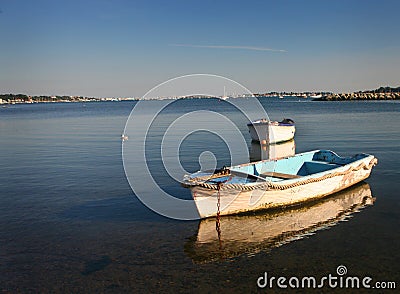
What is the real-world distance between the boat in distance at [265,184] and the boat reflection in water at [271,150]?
8144mm

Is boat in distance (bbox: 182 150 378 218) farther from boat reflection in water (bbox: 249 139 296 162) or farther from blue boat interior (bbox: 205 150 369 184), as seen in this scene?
boat reflection in water (bbox: 249 139 296 162)

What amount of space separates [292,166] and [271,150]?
1135 cm

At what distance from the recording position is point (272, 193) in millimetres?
11508

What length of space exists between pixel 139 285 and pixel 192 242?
237 centimetres

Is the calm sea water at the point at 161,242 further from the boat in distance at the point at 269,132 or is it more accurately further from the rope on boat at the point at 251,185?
the boat in distance at the point at 269,132

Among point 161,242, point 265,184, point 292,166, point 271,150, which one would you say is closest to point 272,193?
point 265,184

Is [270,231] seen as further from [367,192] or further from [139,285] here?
[367,192]

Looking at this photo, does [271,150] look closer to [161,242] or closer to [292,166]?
[292,166]

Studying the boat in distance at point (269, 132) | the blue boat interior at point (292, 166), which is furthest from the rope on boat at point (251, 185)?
the boat in distance at point (269, 132)

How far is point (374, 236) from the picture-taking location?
9914 millimetres

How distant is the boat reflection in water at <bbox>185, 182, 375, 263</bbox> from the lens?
927 cm

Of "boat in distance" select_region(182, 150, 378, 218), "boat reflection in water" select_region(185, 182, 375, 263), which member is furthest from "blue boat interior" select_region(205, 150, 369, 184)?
"boat reflection in water" select_region(185, 182, 375, 263)

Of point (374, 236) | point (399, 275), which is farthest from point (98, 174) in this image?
point (399, 275)

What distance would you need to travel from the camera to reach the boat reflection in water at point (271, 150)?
2398cm
